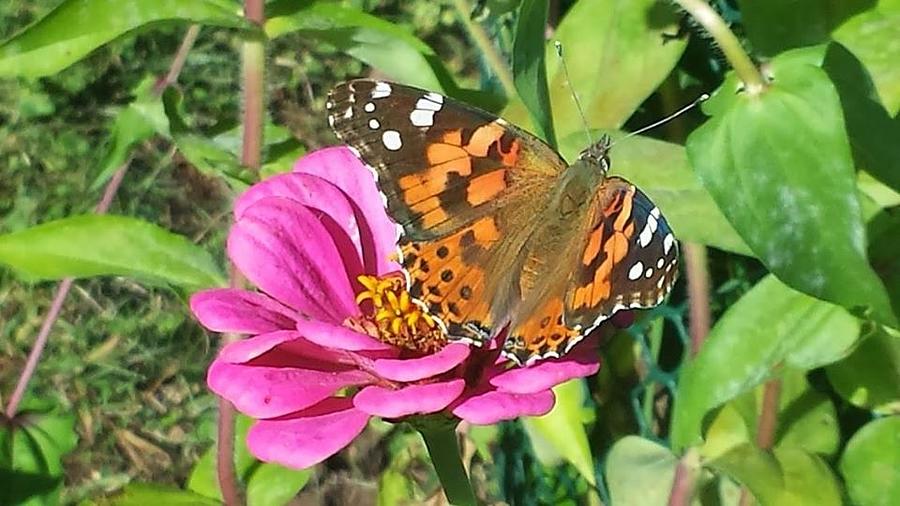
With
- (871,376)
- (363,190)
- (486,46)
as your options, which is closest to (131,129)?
(486,46)

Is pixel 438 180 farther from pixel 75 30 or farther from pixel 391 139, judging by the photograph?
pixel 75 30

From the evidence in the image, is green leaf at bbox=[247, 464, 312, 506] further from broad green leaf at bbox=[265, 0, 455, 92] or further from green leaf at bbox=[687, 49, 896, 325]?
green leaf at bbox=[687, 49, 896, 325]

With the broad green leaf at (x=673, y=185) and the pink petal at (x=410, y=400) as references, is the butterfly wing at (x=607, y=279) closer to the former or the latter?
the pink petal at (x=410, y=400)

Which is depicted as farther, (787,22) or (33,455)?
(33,455)

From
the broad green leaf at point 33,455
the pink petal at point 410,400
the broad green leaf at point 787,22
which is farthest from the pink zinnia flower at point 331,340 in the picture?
the broad green leaf at point 33,455

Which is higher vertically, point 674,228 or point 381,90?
point 381,90

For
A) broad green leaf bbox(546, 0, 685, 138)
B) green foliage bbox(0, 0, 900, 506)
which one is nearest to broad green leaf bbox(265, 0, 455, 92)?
green foliage bbox(0, 0, 900, 506)
